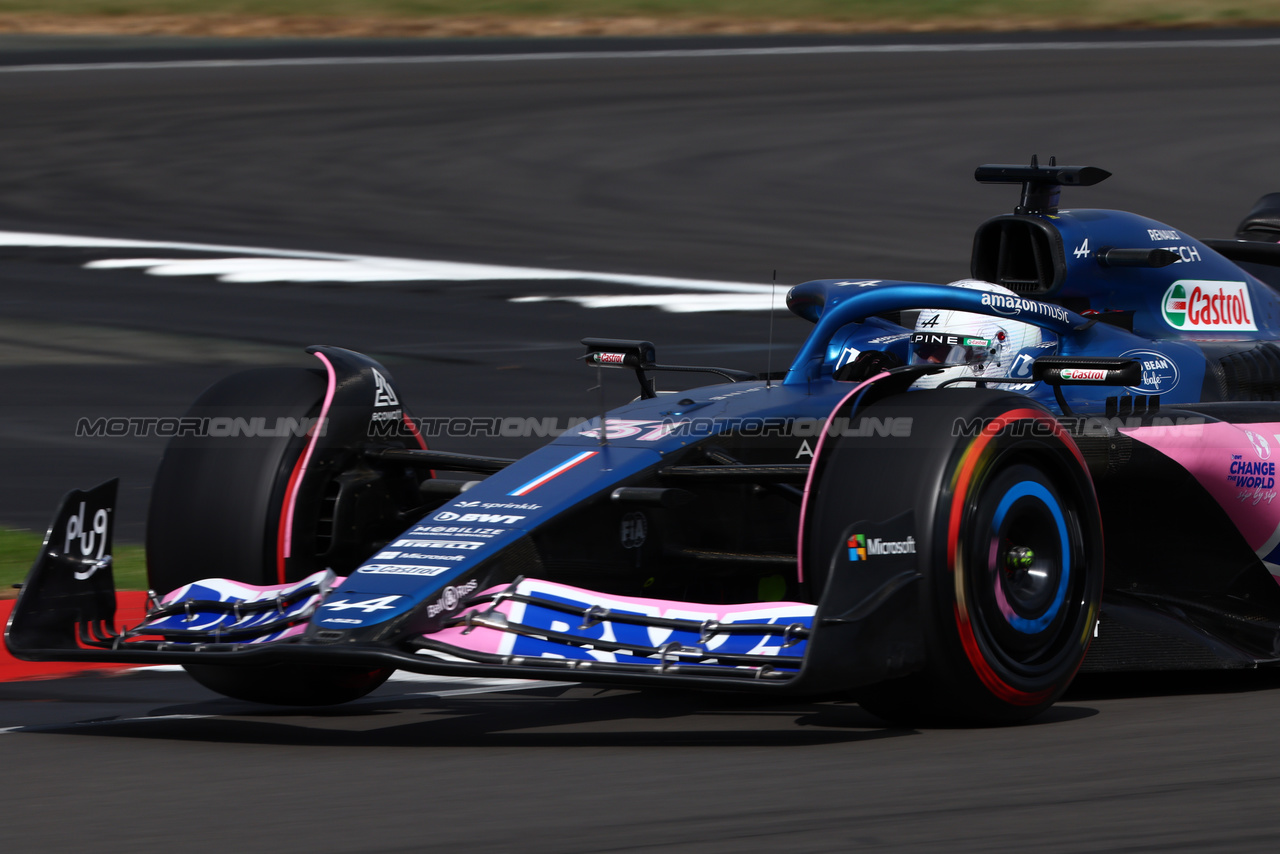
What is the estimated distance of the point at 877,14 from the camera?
3688 centimetres

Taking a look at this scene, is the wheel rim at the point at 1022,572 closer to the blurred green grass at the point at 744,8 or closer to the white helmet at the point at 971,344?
the white helmet at the point at 971,344

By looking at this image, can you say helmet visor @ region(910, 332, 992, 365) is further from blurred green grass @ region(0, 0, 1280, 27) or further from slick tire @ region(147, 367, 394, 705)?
blurred green grass @ region(0, 0, 1280, 27)

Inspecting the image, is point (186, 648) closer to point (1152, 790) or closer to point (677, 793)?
point (677, 793)

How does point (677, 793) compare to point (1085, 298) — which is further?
point (1085, 298)

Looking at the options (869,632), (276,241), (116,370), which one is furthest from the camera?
(276,241)

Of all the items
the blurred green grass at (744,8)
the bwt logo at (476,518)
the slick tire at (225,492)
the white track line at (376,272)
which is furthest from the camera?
the blurred green grass at (744,8)

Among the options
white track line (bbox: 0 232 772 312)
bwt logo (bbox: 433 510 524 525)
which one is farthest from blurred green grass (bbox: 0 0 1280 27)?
bwt logo (bbox: 433 510 524 525)

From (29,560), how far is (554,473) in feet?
13.2

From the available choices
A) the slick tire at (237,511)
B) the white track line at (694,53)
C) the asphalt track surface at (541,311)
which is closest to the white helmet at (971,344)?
the asphalt track surface at (541,311)

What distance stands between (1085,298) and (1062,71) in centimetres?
2274

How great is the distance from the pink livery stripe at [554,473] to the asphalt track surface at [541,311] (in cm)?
70

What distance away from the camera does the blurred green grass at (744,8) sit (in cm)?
3634

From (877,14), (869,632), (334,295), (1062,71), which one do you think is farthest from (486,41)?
(869,632)

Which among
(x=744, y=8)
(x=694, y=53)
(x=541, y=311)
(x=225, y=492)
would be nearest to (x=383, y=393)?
(x=225, y=492)
